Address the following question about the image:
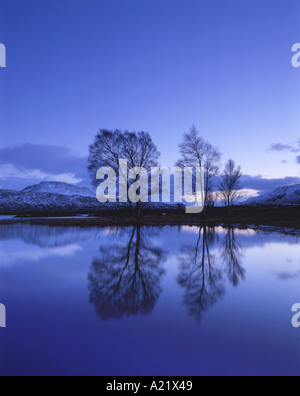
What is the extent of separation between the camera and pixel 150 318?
422 cm

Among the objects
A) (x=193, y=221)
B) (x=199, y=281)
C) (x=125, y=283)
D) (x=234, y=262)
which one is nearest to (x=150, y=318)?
(x=125, y=283)

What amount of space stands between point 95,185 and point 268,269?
2708cm

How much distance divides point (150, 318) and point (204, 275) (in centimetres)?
319

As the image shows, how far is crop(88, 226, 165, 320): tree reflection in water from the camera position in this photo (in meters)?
4.66

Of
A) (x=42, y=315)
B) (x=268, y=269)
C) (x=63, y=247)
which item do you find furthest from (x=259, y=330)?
(x=63, y=247)

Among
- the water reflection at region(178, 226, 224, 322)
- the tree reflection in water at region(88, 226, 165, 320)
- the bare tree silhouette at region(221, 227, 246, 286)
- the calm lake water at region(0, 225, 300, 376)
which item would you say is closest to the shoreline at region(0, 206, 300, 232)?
the bare tree silhouette at region(221, 227, 246, 286)

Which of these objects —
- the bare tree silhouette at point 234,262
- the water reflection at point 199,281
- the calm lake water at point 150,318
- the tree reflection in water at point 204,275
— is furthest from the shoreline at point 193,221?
the calm lake water at point 150,318

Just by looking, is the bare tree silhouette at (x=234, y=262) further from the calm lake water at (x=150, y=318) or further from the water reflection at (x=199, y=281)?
the water reflection at (x=199, y=281)

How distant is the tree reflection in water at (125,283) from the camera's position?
15.3 ft

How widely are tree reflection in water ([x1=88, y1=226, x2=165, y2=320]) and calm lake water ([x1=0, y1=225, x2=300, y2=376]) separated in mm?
23
